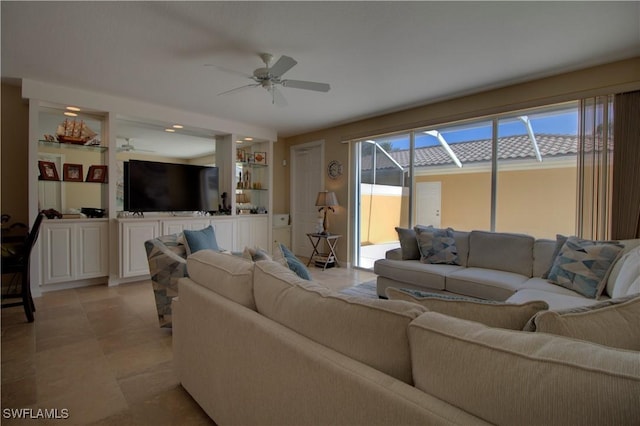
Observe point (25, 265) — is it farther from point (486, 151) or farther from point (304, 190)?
point (486, 151)

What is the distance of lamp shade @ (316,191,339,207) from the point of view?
17.8 ft

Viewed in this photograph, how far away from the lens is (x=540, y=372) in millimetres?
629

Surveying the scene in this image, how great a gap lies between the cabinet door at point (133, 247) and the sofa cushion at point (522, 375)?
444 cm

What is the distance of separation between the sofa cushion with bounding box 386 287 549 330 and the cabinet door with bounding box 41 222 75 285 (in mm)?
4569

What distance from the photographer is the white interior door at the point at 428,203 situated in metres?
4.45

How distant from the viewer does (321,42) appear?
269 cm

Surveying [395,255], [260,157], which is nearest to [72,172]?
[260,157]

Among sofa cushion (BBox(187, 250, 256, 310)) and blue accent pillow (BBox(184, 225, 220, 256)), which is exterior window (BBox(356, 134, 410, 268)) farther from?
sofa cushion (BBox(187, 250, 256, 310))

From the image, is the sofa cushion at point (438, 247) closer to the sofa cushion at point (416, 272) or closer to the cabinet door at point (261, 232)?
the sofa cushion at point (416, 272)

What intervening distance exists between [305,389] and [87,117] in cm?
500

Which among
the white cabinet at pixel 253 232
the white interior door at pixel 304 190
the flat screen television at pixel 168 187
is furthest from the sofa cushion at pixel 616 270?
the flat screen television at pixel 168 187

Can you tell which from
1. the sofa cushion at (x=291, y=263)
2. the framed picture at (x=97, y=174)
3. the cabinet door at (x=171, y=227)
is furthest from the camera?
the cabinet door at (x=171, y=227)

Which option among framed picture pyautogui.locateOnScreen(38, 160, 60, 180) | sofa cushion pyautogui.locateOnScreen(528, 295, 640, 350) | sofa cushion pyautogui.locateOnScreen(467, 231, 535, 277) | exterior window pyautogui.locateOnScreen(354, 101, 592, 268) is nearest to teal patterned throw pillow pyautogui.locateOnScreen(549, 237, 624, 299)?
sofa cushion pyautogui.locateOnScreen(467, 231, 535, 277)

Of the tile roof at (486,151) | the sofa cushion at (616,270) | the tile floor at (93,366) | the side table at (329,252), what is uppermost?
the tile roof at (486,151)
